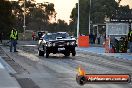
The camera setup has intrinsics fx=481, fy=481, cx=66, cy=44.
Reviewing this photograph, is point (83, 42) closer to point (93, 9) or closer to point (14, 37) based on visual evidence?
point (14, 37)

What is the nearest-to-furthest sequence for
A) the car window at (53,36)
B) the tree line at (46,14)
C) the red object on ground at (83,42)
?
the car window at (53,36)
the red object on ground at (83,42)
the tree line at (46,14)

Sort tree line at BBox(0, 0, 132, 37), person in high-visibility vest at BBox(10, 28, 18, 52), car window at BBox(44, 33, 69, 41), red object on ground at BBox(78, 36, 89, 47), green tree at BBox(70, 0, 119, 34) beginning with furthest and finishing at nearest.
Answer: green tree at BBox(70, 0, 119, 34) < tree line at BBox(0, 0, 132, 37) < red object on ground at BBox(78, 36, 89, 47) < person in high-visibility vest at BBox(10, 28, 18, 52) < car window at BBox(44, 33, 69, 41)

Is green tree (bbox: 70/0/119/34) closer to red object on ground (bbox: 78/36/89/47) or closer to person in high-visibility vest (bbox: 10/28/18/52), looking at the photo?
red object on ground (bbox: 78/36/89/47)

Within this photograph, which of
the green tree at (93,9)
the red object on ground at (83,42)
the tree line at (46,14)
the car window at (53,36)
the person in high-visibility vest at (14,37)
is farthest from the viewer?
the green tree at (93,9)

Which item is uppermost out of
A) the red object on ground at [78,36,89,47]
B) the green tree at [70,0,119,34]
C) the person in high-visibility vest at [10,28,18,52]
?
the green tree at [70,0,119,34]

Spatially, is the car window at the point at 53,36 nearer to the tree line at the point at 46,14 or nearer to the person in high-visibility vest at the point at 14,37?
the person in high-visibility vest at the point at 14,37

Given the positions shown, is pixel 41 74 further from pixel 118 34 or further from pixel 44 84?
pixel 118 34

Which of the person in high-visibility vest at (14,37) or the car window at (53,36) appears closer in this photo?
the car window at (53,36)

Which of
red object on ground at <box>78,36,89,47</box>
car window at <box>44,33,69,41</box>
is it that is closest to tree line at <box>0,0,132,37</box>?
red object on ground at <box>78,36,89,47</box>

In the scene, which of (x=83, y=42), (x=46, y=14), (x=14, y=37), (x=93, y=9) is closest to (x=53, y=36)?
(x=14, y=37)

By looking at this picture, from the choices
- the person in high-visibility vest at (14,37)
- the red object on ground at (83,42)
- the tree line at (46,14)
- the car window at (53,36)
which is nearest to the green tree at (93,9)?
the tree line at (46,14)

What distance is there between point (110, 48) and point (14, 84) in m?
22.7

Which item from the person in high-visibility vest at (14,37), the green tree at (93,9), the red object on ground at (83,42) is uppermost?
the green tree at (93,9)

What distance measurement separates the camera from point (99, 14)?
108m
